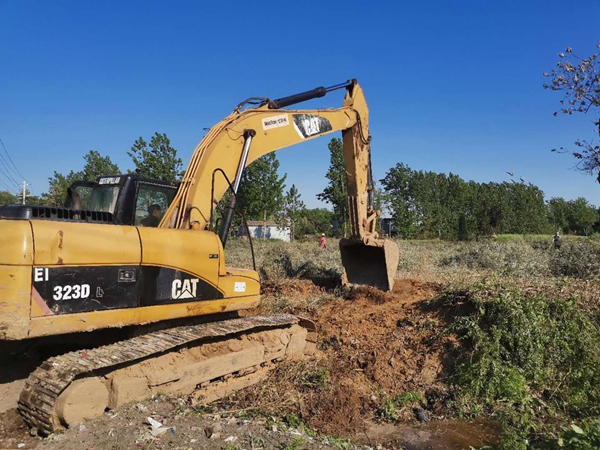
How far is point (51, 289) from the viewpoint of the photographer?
4.18 meters

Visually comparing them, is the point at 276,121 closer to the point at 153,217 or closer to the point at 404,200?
→ the point at 153,217

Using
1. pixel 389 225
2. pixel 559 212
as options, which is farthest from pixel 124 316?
pixel 559 212

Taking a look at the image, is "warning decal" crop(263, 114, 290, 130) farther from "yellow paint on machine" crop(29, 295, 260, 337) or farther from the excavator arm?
"yellow paint on machine" crop(29, 295, 260, 337)

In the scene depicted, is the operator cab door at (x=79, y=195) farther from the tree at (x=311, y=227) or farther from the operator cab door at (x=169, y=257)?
the tree at (x=311, y=227)

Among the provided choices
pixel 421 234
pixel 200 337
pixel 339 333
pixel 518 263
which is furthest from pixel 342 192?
pixel 200 337

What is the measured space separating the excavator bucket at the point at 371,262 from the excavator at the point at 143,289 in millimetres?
2619

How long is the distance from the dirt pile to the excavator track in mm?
981

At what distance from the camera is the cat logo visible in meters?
5.24

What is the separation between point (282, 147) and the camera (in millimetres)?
7484

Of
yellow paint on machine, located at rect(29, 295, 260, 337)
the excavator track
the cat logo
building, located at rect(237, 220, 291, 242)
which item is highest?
building, located at rect(237, 220, 291, 242)

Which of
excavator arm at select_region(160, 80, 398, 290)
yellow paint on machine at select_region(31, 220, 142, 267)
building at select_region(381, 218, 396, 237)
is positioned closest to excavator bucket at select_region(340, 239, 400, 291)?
excavator arm at select_region(160, 80, 398, 290)

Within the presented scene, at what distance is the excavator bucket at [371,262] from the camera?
899 centimetres

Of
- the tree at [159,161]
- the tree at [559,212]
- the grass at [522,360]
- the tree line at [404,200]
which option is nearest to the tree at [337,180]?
the tree line at [404,200]

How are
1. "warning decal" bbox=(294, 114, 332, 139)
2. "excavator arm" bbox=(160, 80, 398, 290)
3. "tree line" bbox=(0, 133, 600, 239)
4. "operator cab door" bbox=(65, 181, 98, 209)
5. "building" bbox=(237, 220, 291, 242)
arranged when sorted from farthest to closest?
"building" bbox=(237, 220, 291, 242) → "tree line" bbox=(0, 133, 600, 239) → "warning decal" bbox=(294, 114, 332, 139) → "excavator arm" bbox=(160, 80, 398, 290) → "operator cab door" bbox=(65, 181, 98, 209)
